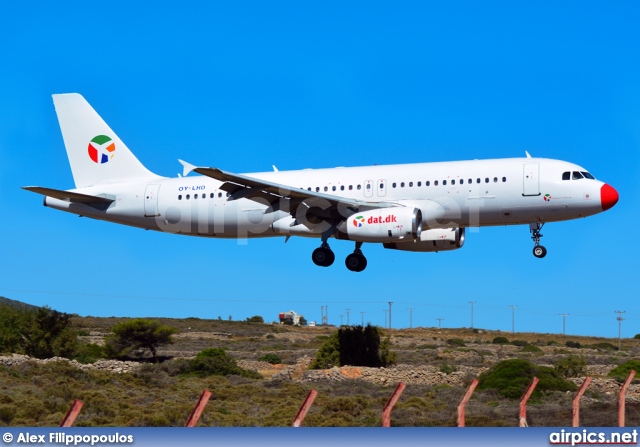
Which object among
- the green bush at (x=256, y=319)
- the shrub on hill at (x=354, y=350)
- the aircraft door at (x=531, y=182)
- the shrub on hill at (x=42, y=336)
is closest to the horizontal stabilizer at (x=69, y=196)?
the shrub on hill at (x=42, y=336)

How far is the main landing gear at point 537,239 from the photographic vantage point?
39.2 m

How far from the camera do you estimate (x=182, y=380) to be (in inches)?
1623

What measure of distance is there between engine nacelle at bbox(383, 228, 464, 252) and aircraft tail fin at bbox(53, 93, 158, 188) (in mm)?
12719

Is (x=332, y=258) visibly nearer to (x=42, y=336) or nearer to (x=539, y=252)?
(x=539, y=252)

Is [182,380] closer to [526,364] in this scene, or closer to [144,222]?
[144,222]

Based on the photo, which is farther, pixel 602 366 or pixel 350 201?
pixel 602 366

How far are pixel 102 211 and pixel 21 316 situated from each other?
15.5 metres

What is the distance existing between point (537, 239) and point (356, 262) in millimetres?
7790

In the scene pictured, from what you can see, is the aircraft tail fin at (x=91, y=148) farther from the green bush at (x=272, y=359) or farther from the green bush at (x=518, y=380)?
the green bush at (x=518, y=380)

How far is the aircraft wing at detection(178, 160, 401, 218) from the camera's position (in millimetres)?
37616

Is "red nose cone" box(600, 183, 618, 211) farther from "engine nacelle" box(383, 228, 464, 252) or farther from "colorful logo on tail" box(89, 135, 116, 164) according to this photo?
"colorful logo on tail" box(89, 135, 116, 164)

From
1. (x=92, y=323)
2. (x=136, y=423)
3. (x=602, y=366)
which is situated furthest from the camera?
(x=92, y=323)

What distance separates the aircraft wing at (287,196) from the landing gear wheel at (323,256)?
197 cm

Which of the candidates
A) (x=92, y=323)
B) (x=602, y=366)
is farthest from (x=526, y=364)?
(x=92, y=323)
